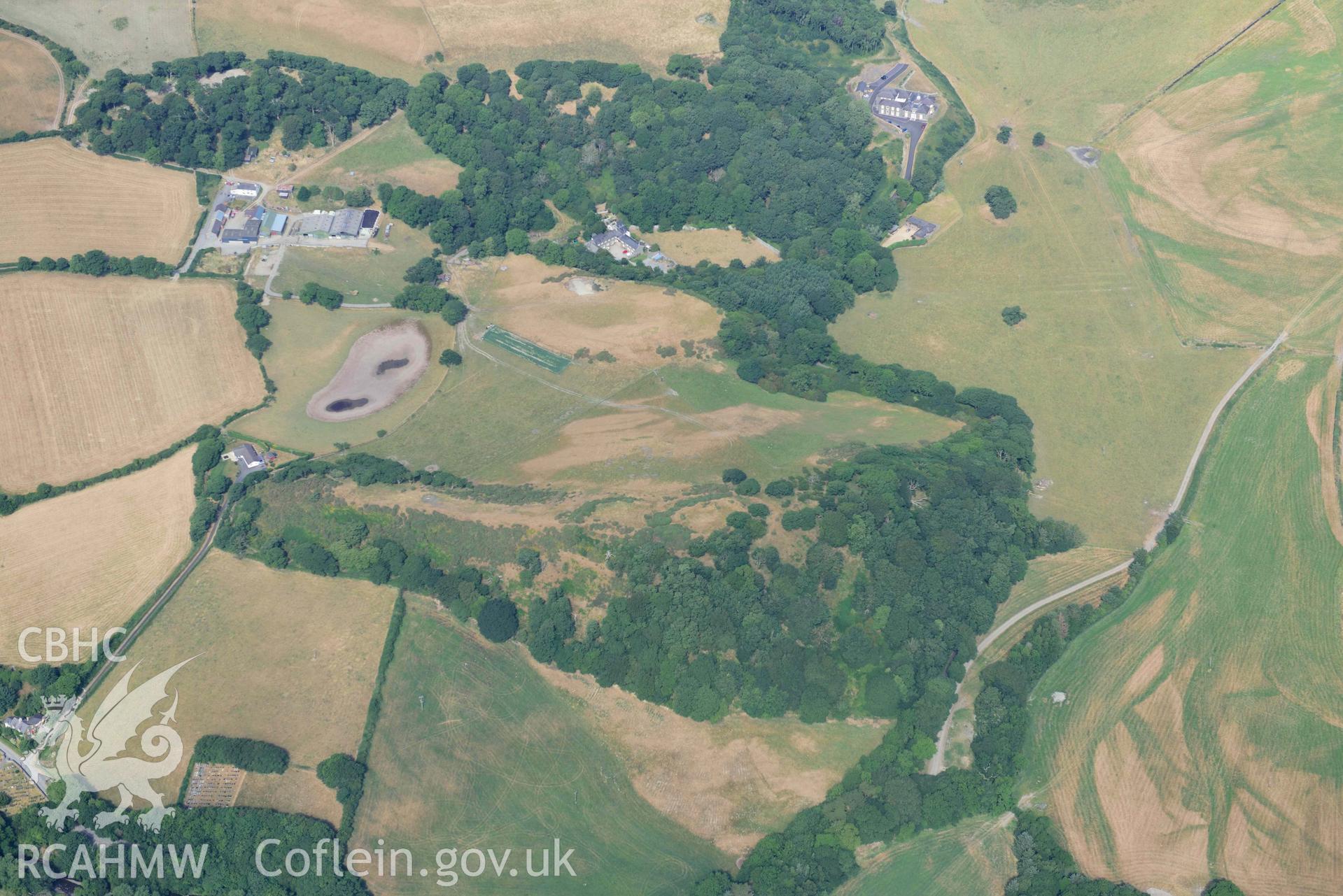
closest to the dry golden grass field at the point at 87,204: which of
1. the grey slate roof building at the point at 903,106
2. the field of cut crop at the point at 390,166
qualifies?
the field of cut crop at the point at 390,166

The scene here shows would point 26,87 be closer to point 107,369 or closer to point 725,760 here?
point 107,369

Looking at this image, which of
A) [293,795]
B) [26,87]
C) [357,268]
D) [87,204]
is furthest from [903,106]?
[26,87]

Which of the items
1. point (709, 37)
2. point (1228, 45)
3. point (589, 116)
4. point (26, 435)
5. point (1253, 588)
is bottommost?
point (26, 435)

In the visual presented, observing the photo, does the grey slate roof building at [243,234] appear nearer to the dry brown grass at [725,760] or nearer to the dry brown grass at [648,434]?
the dry brown grass at [648,434]

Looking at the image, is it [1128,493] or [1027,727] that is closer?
[1027,727]

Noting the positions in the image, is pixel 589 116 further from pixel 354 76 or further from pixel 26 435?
pixel 26 435

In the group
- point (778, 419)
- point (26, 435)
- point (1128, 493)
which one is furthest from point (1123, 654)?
point (26, 435)
